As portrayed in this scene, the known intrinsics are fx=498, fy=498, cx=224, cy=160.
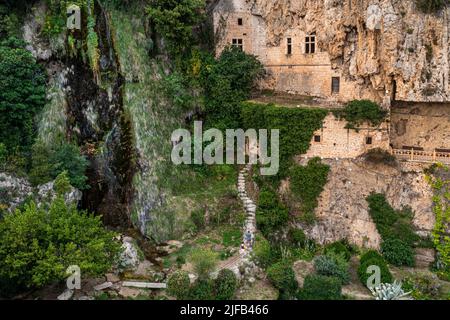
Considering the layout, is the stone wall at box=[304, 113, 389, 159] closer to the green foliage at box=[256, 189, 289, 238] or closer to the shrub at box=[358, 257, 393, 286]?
the green foliage at box=[256, 189, 289, 238]

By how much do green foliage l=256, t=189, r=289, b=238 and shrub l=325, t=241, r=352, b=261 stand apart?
3.16 meters

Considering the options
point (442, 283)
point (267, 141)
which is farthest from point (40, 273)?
point (442, 283)

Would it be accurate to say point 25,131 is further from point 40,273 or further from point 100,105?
point 40,273


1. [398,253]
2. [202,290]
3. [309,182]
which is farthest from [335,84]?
[202,290]

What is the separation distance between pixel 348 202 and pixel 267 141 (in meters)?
6.32

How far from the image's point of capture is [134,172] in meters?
30.2

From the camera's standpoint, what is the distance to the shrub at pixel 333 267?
87.2ft

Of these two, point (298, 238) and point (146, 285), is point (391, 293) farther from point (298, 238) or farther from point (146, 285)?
point (146, 285)

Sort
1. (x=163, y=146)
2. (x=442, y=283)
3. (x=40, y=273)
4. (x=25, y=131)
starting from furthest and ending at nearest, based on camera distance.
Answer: (x=163, y=146) → (x=25, y=131) → (x=442, y=283) → (x=40, y=273)

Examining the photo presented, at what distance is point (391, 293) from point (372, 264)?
2.32 metres

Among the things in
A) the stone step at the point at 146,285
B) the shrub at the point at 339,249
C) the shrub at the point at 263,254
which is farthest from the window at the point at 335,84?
the stone step at the point at 146,285

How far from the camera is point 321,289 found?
2519cm

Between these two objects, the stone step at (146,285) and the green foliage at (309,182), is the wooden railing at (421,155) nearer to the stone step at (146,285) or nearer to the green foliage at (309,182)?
the green foliage at (309,182)

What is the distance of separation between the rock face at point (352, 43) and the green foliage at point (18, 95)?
41.9ft
